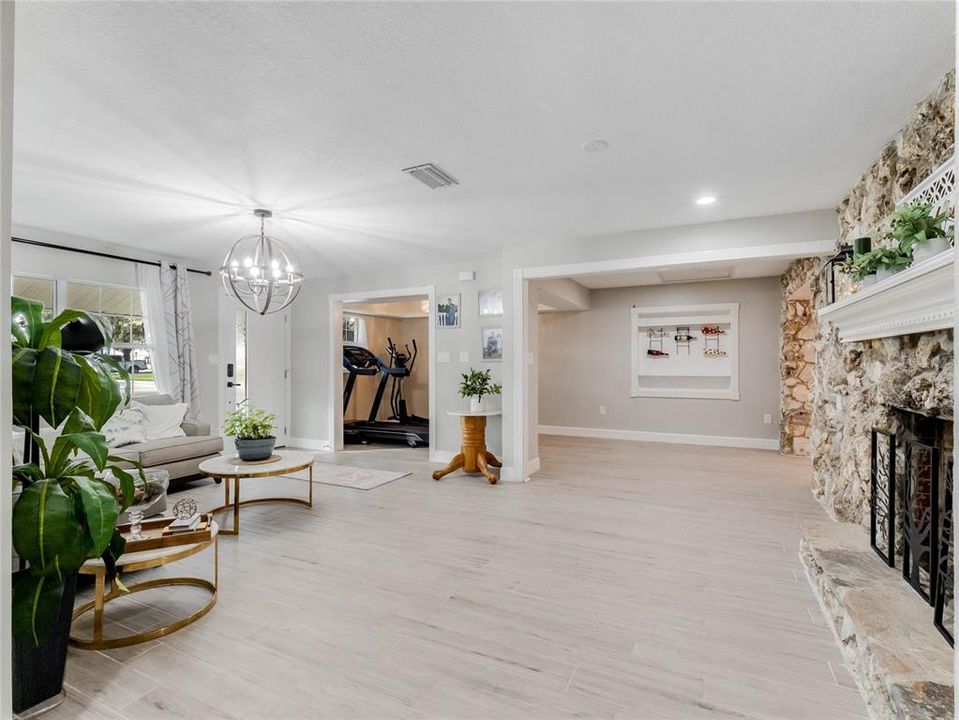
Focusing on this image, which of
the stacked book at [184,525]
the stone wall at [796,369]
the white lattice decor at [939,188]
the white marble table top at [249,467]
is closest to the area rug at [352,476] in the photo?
the white marble table top at [249,467]

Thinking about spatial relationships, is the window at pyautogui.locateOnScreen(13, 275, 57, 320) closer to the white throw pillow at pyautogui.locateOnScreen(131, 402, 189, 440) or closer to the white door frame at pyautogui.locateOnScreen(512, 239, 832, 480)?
the white throw pillow at pyautogui.locateOnScreen(131, 402, 189, 440)

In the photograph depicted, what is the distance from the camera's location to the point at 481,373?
511 centimetres

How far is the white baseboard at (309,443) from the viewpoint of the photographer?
21.6ft

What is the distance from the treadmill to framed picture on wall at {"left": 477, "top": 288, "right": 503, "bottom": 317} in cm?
222

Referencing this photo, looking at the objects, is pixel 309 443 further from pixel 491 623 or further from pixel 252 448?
pixel 491 623

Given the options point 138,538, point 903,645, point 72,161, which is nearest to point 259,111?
point 72,161

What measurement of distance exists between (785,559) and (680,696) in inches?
62.4

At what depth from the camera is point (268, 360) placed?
6.52m

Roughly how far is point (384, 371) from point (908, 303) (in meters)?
6.78

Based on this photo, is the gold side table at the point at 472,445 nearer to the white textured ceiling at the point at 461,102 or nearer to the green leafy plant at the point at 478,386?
the green leafy plant at the point at 478,386

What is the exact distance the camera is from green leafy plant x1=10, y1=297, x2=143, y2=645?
138 centimetres

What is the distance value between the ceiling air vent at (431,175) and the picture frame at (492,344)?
2.36 m

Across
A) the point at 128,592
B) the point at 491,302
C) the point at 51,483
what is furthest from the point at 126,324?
the point at 51,483

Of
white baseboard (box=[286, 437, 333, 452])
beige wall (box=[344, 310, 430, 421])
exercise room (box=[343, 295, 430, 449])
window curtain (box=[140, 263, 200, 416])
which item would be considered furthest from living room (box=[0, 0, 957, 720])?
beige wall (box=[344, 310, 430, 421])
